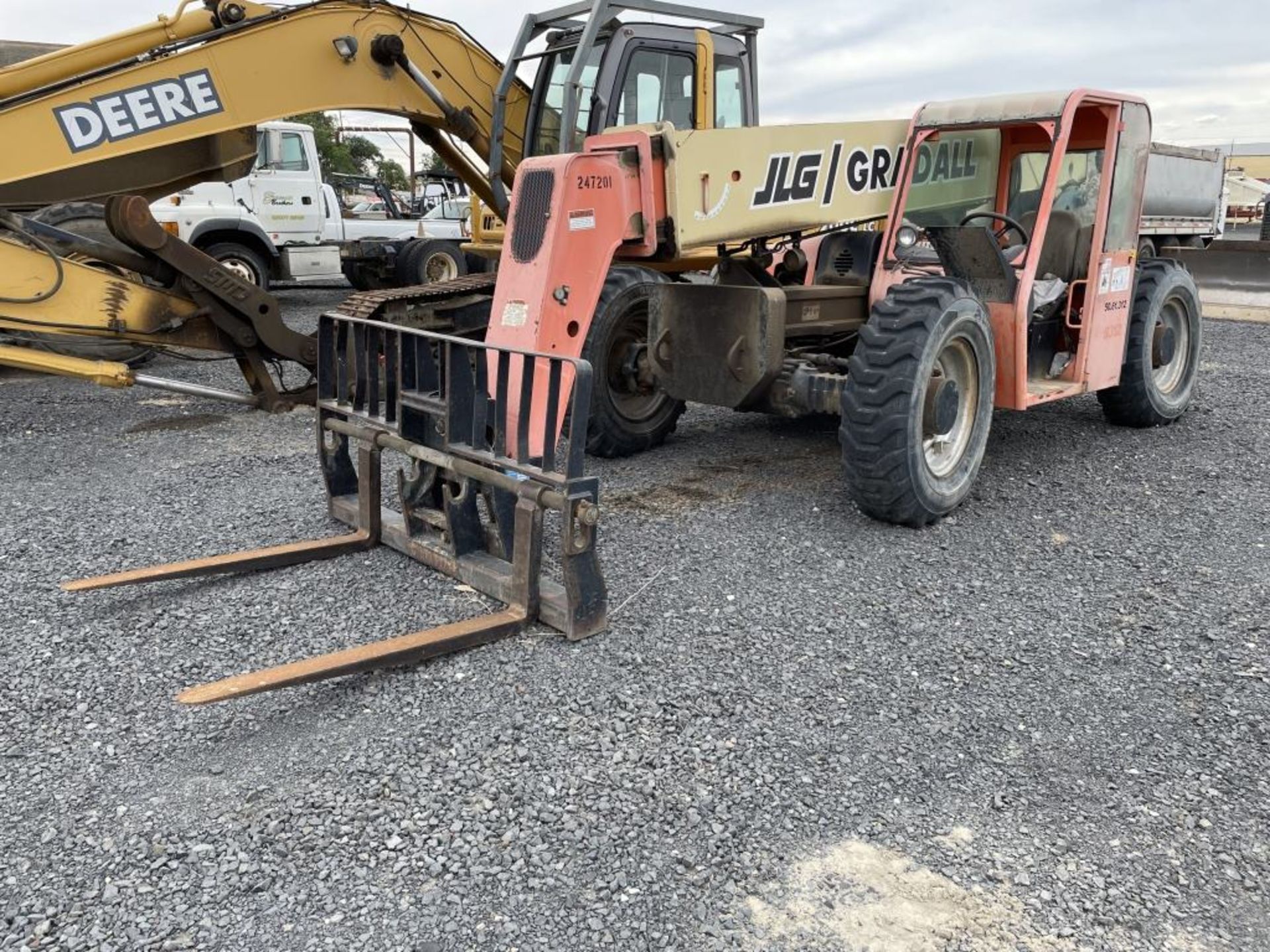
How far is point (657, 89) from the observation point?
8305mm

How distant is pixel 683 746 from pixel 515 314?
7.28ft

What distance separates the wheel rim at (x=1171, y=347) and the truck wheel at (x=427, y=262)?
9.67 meters

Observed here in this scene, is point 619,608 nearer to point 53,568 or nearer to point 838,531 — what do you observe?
point 838,531

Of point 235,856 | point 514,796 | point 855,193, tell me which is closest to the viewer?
point 235,856

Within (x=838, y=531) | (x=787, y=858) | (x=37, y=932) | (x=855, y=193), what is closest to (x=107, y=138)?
(x=855, y=193)

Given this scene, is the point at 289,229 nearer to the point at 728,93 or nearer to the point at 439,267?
the point at 439,267

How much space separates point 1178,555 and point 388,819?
381 centimetres

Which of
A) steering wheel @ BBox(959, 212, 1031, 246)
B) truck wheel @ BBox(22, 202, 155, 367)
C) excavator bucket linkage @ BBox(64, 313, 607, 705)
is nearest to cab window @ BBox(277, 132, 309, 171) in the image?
truck wheel @ BBox(22, 202, 155, 367)

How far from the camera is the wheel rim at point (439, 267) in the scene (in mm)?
14688

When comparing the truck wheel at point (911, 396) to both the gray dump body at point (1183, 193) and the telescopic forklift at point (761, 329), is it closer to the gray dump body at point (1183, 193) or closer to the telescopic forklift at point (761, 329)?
the telescopic forklift at point (761, 329)

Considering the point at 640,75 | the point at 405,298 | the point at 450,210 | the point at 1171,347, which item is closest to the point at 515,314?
the point at 405,298

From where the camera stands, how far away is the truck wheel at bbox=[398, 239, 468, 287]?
14422 millimetres

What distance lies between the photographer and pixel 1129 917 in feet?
7.96

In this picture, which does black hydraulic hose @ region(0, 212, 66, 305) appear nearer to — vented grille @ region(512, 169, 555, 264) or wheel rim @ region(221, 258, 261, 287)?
vented grille @ region(512, 169, 555, 264)
